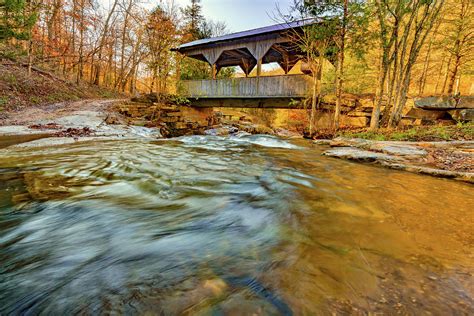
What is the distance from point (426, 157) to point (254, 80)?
9.32 metres

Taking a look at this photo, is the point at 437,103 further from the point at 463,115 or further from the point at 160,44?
the point at 160,44

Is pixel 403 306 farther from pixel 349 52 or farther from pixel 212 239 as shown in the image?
pixel 349 52

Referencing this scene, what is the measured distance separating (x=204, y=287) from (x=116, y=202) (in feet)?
6.29

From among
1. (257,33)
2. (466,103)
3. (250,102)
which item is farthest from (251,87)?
(466,103)

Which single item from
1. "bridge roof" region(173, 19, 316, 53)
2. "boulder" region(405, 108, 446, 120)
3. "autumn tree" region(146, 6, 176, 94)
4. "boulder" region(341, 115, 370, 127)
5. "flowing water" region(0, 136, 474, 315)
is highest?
"bridge roof" region(173, 19, 316, 53)

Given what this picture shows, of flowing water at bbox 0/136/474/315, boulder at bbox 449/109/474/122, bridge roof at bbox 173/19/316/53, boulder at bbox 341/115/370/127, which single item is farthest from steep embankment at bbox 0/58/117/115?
boulder at bbox 449/109/474/122

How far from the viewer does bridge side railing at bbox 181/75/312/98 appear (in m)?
11.5

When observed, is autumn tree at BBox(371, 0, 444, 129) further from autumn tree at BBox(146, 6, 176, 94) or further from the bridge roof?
autumn tree at BBox(146, 6, 176, 94)

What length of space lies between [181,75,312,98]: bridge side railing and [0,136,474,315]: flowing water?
27.8 ft

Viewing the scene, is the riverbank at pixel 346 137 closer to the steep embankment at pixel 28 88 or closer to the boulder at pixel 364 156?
the boulder at pixel 364 156

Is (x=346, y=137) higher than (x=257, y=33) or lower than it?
lower

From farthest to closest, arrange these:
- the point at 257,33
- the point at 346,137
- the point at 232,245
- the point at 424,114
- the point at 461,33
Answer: the point at 461,33
the point at 257,33
the point at 424,114
the point at 346,137
the point at 232,245

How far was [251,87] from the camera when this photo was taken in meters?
12.9

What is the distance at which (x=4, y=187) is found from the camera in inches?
118
